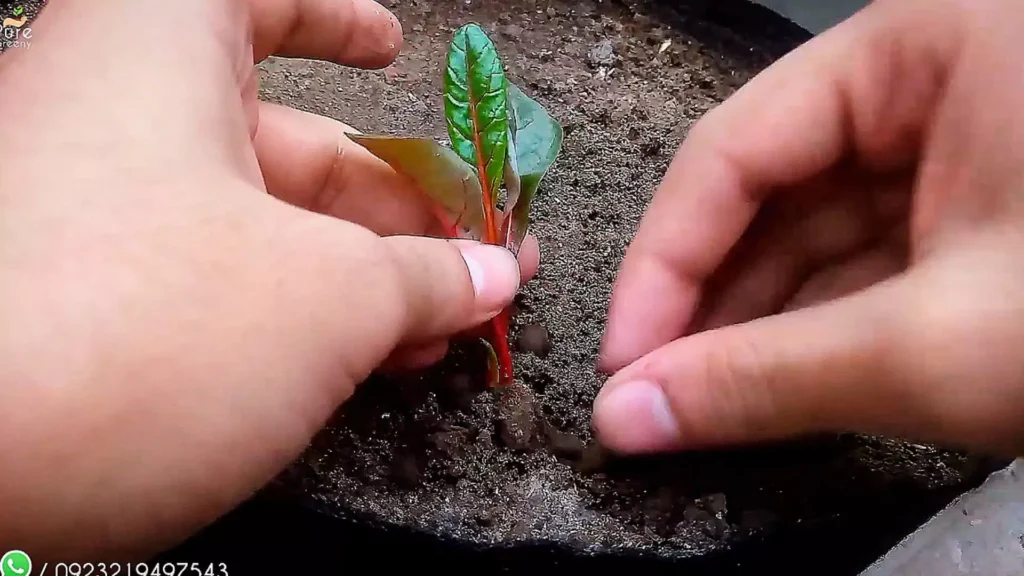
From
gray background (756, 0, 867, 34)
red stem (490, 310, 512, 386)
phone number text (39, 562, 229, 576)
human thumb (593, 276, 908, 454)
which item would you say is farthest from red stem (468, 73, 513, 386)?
gray background (756, 0, 867, 34)

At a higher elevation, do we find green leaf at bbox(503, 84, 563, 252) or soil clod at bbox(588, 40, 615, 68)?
soil clod at bbox(588, 40, 615, 68)

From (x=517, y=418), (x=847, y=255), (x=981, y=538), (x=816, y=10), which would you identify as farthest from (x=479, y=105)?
(x=981, y=538)

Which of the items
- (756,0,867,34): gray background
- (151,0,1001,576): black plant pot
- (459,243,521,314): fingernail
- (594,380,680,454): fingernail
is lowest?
(151,0,1001,576): black plant pot

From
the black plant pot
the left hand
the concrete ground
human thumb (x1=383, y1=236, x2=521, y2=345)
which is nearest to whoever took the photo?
the left hand

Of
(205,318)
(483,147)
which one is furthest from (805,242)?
(205,318)

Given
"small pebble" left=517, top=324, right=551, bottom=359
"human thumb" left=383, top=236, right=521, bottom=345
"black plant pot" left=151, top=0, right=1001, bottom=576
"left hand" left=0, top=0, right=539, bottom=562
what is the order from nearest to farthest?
"left hand" left=0, top=0, right=539, bottom=562, "human thumb" left=383, top=236, right=521, bottom=345, "black plant pot" left=151, top=0, right=1001, bottom=576, "small pebble" left=517, top=324, right=551, bottom=359

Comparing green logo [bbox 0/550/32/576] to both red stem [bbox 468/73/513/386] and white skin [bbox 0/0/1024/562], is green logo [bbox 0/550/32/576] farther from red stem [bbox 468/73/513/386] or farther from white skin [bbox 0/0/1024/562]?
red stem [bbox 468/73/513/386]

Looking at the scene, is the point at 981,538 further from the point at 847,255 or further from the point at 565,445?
the point at 565,445

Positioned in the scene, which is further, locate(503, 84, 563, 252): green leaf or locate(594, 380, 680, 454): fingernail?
locate(503, 84, 563, 252): green leaf

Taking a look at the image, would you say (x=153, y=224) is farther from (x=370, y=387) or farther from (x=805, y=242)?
(x=805, y=242)
